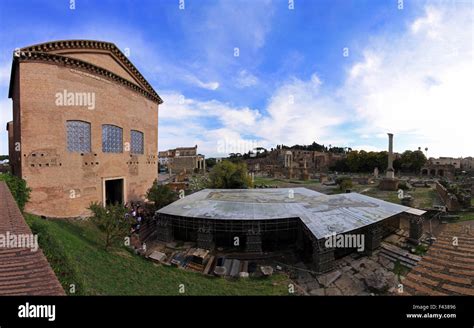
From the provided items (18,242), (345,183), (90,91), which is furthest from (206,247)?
(345,183)

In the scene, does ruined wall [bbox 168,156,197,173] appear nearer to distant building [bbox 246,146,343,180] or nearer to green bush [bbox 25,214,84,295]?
distant building [bbox 246,146,343,180]

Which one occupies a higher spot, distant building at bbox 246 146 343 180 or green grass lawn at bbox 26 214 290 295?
distant building at bbox 246 146 343 180

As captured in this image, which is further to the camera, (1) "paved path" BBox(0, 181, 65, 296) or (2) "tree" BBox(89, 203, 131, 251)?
(2) "tree" BBox(89, 203, 131, 251)

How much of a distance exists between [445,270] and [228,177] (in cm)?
1820

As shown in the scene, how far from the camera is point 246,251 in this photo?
10281mm

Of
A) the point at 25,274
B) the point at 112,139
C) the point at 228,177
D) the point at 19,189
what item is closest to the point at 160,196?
the point at 112,139

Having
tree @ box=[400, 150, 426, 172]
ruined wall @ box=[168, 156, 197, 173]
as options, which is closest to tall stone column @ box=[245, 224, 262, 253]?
ruined wall @ box=[168, 156, 197, 173]

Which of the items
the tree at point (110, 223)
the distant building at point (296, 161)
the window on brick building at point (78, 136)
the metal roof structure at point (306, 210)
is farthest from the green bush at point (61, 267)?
the distant building at point (296, 161)

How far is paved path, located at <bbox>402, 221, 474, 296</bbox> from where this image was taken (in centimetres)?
722

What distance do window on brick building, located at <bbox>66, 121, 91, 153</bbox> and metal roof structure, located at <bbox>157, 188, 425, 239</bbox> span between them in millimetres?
7730

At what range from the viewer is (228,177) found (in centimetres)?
2386

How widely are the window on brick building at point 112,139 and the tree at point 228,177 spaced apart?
10259mm

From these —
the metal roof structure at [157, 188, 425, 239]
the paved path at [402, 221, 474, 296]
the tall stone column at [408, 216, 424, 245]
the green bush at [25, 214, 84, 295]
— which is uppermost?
the green bush at [25, 214, 84, 295]
